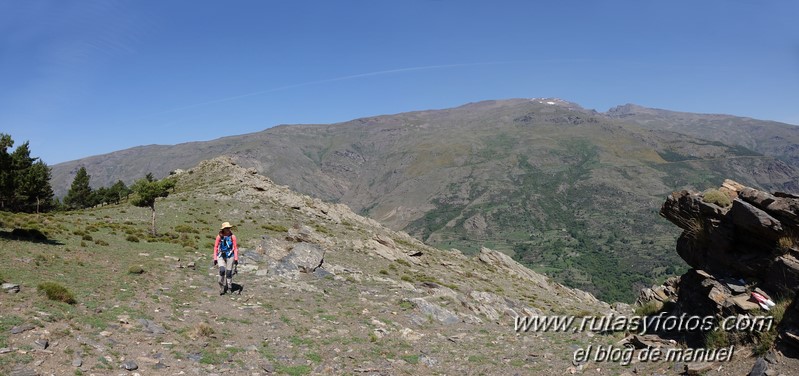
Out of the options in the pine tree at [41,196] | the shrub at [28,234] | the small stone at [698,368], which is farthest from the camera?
the pine tree at [41,196]

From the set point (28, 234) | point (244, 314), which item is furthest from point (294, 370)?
point (28, 234)

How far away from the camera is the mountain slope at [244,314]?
44.7 feet

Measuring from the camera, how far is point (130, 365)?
12.5 m

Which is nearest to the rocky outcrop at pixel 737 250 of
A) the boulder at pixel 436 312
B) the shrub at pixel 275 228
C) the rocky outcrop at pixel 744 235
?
the rocky outcrop at pixel 744 235

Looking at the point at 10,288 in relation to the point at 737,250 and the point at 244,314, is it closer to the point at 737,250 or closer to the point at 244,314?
the point at 244,314

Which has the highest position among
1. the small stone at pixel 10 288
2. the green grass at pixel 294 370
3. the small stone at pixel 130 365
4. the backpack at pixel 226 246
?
the backpack at pixel 226 246

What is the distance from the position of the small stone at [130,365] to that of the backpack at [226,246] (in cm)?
924

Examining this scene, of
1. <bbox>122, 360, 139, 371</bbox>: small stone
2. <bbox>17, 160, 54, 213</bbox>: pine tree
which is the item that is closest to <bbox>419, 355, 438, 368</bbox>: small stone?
<bbox>122, 360, 139, 371</bbox>: small stone

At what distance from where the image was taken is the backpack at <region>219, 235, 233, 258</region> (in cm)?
2161

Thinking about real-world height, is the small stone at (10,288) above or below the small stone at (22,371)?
above

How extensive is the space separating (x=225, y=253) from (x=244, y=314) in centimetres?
375

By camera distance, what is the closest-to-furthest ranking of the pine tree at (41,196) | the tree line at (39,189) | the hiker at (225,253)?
the hiker at (225,253), the tree line at (39,189), the pine tree at (41,196)

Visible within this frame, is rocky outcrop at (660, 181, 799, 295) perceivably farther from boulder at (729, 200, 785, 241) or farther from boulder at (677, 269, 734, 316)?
boulder at (677, 269, 734, 316)

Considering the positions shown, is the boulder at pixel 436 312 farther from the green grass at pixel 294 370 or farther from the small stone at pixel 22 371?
the small stone at pixel 22 371
